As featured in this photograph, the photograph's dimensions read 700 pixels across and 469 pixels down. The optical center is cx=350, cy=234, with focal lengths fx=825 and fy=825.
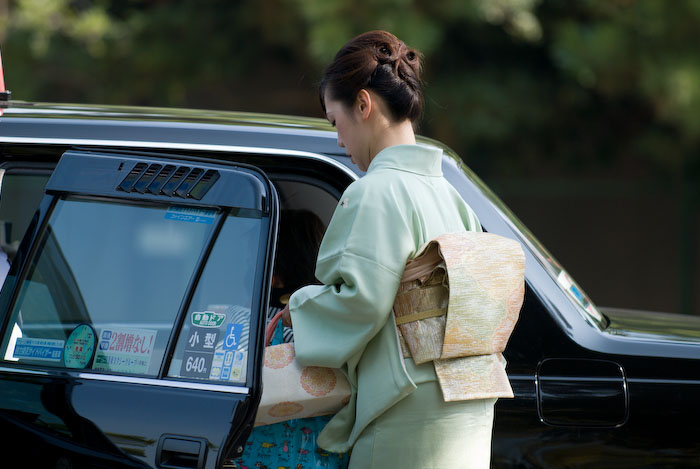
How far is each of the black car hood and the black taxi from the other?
36 mm

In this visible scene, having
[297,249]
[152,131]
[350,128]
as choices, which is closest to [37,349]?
[152,131]

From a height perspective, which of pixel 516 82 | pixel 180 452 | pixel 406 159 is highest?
pixel 516 82

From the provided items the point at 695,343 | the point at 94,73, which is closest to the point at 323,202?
the point at 695,343

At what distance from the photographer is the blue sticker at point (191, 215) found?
5.93ft

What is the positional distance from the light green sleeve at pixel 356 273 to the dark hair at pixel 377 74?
0.68ft

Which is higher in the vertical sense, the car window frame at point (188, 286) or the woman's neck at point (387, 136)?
Result: the woman's neck at point (387, 136)

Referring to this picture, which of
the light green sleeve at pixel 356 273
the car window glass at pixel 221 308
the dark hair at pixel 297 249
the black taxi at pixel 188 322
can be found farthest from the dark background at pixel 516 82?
the light green sleeve at pixel 356 273

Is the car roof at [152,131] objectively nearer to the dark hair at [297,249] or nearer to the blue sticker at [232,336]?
the dark hair at [297,249]

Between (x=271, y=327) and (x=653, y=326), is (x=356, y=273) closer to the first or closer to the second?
(x=271, y=327)

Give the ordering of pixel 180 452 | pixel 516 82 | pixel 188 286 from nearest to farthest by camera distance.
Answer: pixel 180 452, pixel 188 286, pixel 516 82

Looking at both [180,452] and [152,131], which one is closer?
[180,452]

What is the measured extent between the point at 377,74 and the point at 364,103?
67 mm

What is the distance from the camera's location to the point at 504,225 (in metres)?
2.14

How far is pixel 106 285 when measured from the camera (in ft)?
6.35
